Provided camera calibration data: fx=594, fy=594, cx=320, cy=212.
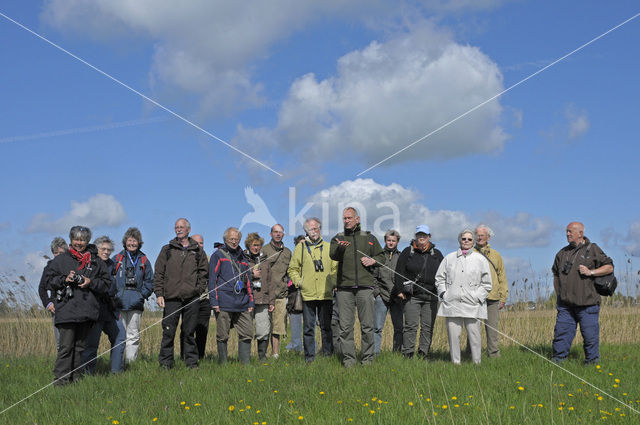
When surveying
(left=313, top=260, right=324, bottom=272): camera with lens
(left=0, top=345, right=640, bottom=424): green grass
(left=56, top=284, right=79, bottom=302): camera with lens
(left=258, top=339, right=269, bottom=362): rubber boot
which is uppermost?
(left=313, top=260, right=324, bottom=272): camera with lens

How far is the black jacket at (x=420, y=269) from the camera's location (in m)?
9.20

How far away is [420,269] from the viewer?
30.3ft

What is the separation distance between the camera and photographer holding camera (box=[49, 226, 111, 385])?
23.7 feet

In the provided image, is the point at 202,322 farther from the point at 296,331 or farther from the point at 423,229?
the point at 423,229

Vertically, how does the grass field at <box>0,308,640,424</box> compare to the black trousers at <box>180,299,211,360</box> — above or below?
below

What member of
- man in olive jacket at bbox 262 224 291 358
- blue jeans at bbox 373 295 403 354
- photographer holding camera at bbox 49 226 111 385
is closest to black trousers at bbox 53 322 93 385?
photographer holding camera at bbox 49 226 111 385

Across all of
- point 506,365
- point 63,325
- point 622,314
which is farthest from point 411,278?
point 622,314

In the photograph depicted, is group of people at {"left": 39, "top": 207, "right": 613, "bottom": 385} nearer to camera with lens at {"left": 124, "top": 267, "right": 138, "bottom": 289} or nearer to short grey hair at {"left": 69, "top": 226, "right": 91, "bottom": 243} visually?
camera with lens at {"left": 124, "top": 267, "right": 138, "bottom": 289}

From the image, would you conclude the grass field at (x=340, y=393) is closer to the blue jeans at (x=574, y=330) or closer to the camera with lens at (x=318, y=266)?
the blue jeans at (x=574, y=330)

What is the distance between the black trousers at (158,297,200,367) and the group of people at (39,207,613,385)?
1 centimetres

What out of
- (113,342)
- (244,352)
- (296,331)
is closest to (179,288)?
(113,342)

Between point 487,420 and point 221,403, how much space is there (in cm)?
270

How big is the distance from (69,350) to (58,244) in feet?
7.52

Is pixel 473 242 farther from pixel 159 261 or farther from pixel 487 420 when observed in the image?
pixel 159 261
